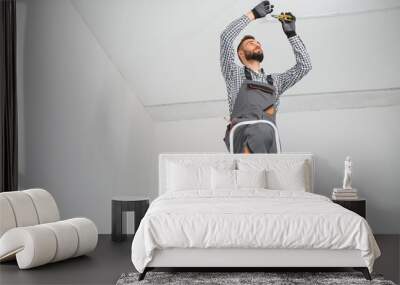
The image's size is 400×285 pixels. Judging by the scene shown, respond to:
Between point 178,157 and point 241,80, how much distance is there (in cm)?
110

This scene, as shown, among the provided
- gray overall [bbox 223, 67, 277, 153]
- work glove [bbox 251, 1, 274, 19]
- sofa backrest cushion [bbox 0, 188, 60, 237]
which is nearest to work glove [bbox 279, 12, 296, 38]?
work glove [bbox 251, 1, 274, 19]

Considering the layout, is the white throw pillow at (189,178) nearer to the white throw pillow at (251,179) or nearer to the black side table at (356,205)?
the white throw pillow at (251,179)

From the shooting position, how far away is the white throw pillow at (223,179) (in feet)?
19.9

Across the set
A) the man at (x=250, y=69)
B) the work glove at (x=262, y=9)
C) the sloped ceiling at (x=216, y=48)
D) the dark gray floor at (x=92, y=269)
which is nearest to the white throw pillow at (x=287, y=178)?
the man at (x=250, y=69)

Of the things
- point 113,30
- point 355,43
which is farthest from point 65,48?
point 355,43

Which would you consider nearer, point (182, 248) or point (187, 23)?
point (182, 248)

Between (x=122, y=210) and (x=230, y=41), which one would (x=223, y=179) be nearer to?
(x=122, y=210)

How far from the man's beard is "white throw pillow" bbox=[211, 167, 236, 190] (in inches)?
55.9

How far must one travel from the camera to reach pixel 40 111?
7.03 metres

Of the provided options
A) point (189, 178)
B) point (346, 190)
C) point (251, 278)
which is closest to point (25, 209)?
point (189, 178)

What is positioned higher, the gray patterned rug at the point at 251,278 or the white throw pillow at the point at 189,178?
the white throw pillow at the point at 189,178

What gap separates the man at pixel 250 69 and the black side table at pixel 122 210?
1.21 meters

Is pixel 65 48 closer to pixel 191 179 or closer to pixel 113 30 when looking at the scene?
pixel 113 30

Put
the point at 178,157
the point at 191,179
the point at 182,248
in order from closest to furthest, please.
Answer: the point at 182,248
the point at 191,179
the point at 178,157
